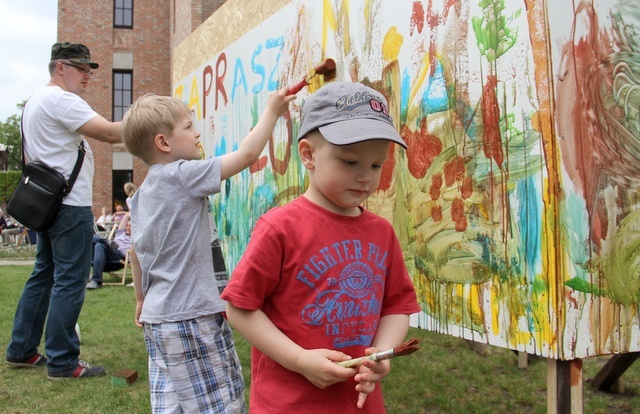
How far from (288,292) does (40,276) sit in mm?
2584

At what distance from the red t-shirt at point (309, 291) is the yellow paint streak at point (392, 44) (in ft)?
4.09

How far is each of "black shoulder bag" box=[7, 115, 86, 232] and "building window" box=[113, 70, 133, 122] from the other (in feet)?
54.0

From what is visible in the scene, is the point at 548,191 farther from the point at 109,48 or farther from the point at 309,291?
the point at 109,48

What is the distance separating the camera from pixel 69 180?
131 inches

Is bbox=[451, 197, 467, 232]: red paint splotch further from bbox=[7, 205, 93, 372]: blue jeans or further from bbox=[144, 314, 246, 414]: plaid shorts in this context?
bbox=[7, 205, 93, 372]: blue jeans

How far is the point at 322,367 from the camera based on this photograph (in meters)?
1.32

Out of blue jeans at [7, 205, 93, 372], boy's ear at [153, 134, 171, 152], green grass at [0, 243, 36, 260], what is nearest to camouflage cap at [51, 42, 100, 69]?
blue jeans at [7, 205, 93, 372]

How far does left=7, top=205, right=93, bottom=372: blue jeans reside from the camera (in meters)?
3.31

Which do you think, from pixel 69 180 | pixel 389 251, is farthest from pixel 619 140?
pixel 69 180

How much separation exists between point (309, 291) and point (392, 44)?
146 cm

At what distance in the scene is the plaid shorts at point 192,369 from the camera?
1.98 metres

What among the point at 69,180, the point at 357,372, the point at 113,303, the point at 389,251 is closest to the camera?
the point at 357,372

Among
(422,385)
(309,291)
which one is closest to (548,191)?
(309,291)

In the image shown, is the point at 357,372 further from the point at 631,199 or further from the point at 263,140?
the point at 631,199
